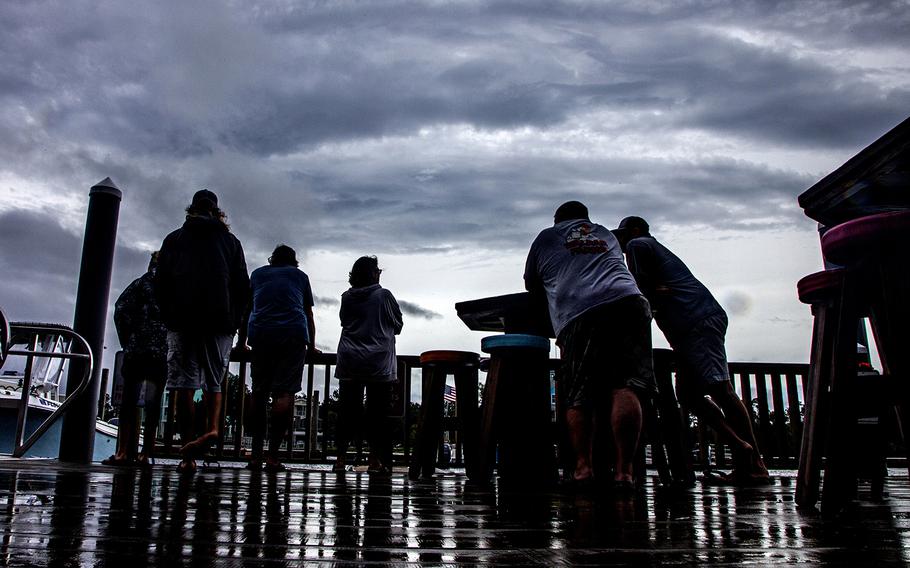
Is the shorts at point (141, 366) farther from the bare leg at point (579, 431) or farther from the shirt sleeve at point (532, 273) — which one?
the bare leg at point (579, 431)

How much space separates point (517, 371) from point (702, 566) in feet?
10.8

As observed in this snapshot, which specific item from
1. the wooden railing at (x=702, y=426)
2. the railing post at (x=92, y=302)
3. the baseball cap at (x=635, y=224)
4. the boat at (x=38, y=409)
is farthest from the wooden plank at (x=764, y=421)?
the boat at (x=38, y=409)

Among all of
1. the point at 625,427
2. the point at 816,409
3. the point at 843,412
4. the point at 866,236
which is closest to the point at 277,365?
the point at 625,427

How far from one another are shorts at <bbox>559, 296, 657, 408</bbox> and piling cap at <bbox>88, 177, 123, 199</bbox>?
15.3 ft

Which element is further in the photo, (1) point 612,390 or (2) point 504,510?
(1) point 612,390

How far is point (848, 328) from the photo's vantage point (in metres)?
2.35

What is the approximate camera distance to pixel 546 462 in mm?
4430

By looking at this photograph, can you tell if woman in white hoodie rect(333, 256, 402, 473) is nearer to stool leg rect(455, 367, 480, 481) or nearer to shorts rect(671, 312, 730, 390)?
stool leg rect(455, 367, 480, 481)

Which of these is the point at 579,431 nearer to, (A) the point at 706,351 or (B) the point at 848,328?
(A) the point at 706,351

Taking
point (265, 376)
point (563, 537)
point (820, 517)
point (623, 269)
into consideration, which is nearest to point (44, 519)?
point (563, 537)

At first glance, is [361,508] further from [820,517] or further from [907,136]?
[907,136]

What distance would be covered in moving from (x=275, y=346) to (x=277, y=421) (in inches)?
24.5

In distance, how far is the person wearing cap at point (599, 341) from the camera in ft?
11.9

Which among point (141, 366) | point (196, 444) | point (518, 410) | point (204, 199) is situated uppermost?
point (204, 199)
